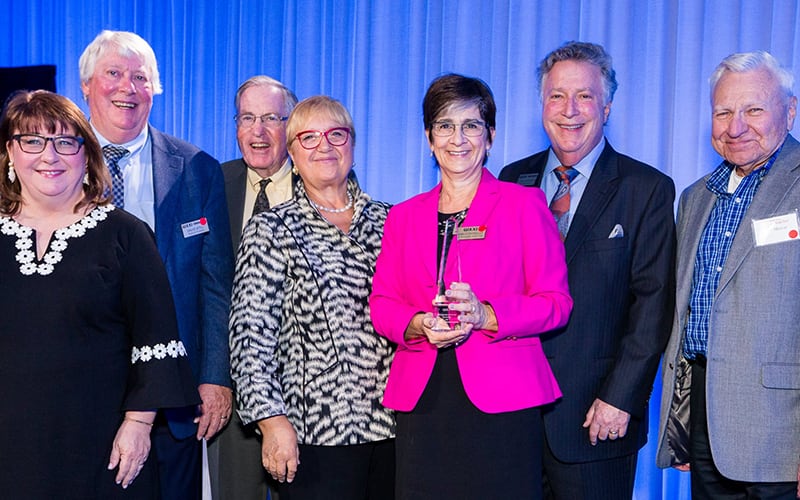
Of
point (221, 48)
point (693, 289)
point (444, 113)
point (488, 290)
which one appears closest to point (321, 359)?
Result: point (488, 290)

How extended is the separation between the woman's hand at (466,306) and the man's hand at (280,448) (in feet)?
2.09

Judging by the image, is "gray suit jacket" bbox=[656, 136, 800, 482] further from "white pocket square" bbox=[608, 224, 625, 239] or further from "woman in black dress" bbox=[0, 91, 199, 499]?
"woman in black dress" bbox=[0, 91, 199, 499]

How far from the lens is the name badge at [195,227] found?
289 cm

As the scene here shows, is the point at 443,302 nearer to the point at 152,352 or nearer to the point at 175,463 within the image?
the point at 152,352

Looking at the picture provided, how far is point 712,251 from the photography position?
2.60m

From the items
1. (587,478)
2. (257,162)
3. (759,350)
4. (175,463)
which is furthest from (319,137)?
(759,350)

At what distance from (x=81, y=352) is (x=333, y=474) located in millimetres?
789

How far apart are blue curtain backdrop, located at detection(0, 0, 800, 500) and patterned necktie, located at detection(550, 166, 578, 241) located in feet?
4.49

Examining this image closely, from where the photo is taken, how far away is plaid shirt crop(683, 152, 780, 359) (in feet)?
8.43

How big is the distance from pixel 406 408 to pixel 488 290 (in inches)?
15.7

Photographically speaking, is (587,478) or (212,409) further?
(212,409)

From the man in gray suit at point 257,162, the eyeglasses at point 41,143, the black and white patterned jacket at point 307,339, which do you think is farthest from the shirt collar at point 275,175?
the eyeglasses at point 41,143

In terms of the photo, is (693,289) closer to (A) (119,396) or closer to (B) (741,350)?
(B) (741,350)

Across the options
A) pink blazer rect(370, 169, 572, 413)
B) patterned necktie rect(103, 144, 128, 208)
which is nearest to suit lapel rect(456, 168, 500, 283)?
pink blazer rect(370, 169, 572, 413)
